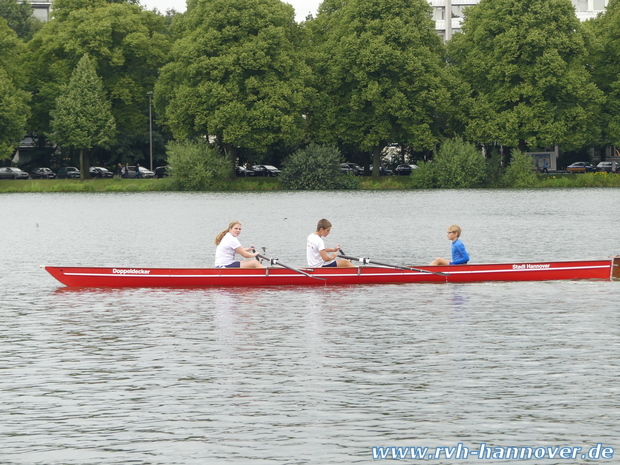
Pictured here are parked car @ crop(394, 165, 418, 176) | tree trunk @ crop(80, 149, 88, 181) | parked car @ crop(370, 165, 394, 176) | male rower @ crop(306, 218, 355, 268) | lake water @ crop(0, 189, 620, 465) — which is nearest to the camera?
lake water @ crop(0, 189, 620, 465)

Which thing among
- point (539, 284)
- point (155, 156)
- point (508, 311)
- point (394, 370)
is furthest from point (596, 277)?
point (155, 156)

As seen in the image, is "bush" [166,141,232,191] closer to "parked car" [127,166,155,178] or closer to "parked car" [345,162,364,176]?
"parked car" [127,166,155,178]

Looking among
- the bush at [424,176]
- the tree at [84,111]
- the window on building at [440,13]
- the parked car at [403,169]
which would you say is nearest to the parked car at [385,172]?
the parked car at [403,169]

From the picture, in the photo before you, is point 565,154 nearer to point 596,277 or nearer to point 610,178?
point 610,178

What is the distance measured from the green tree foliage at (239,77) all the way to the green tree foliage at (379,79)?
11.6 ft

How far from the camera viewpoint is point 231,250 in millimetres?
31875

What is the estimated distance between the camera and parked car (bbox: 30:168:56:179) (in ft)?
413

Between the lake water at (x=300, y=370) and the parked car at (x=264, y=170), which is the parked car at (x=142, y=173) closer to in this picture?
the parked car at (x=264, y=170)

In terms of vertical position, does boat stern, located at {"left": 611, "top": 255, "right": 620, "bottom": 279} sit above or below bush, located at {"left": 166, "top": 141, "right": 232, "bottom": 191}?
below

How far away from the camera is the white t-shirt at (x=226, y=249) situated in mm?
31594

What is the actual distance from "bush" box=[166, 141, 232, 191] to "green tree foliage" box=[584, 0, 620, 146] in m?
35.9

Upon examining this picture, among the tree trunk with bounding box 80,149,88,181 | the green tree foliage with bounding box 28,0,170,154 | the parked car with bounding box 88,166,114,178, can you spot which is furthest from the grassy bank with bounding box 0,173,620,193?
the parked car with bounding box 88,166,114,178

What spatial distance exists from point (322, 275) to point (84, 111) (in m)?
82.3

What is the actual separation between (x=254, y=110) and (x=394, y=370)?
85.6 m
